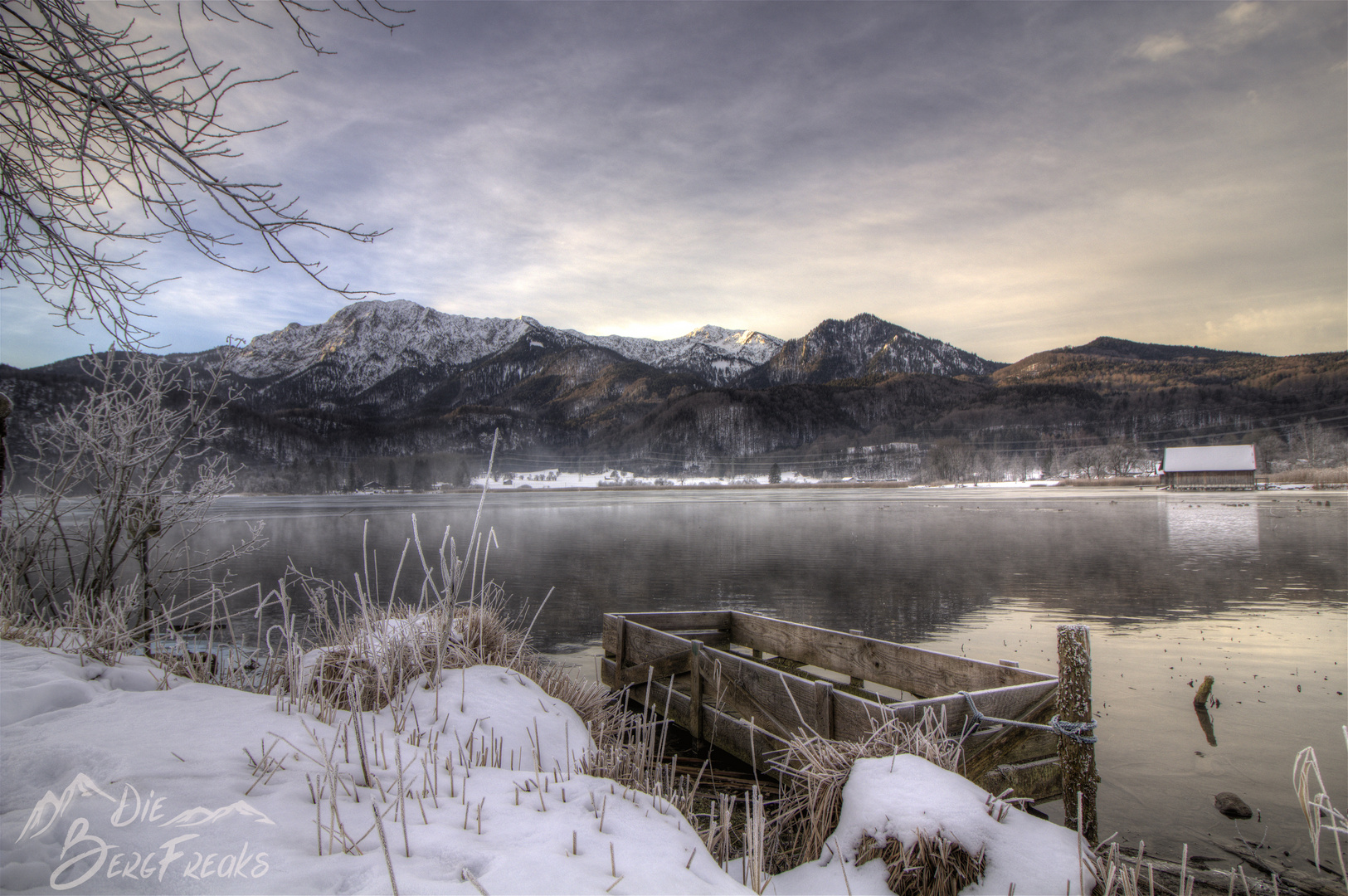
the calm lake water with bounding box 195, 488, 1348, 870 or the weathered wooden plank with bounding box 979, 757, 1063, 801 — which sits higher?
the weathered wooden plank with bounding box 979, 757, 1063, 801

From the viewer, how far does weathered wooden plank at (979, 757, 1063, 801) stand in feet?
16.8

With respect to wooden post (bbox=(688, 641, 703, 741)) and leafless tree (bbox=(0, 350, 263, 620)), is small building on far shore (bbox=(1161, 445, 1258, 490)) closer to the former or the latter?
wooden post (bbox=(688, 641, 703, 741))

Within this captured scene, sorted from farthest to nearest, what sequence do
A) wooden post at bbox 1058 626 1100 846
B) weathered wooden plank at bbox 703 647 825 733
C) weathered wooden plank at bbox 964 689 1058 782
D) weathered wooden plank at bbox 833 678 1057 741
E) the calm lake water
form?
the calm lake water → weathered wooden plank at bbox 703 647 825 733 → weathered wooden plank at bbox 964 689 1058 782 → weathered wooden plank at bbox 833 678 1057 741 → wooden post at bbox 1058 626 1100 846

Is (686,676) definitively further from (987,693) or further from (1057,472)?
(1057,472)

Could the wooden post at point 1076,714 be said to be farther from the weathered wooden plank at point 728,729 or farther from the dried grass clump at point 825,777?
the weathered wooden plank at point 728,729

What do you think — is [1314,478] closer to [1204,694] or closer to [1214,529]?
[1214,529]

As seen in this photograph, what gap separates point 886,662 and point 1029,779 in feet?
5.73

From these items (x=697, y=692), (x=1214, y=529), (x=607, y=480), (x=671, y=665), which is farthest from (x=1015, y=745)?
(x=607, y=480)

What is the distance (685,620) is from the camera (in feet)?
32.1

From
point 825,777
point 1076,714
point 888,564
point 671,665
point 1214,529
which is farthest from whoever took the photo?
point 1214,529

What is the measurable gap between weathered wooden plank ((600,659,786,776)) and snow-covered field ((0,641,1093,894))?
221cm

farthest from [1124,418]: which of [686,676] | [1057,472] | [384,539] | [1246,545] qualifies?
[686,676]

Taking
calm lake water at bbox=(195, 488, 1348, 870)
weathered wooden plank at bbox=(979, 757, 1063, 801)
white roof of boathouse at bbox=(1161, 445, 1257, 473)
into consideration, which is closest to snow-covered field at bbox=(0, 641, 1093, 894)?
weathered wooden plank at bbox=(979, 757, 1063, 801)

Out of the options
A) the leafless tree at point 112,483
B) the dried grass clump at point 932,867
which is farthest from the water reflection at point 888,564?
the dried grass clump at point 932,867
